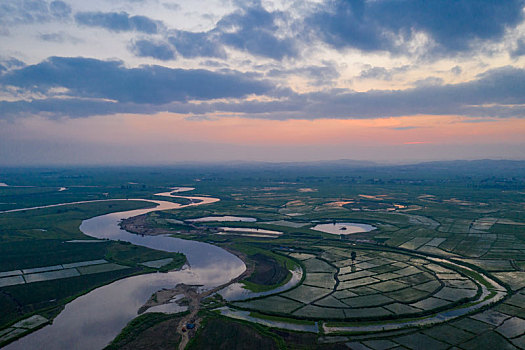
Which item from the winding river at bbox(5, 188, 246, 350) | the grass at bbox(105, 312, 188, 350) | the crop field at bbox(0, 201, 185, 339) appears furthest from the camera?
the crop field at bbox(0, 201, 185, 339)

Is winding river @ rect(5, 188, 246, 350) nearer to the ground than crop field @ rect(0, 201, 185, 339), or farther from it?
nearer to the ground

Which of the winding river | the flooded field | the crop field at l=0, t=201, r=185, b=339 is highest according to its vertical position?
the flooded field

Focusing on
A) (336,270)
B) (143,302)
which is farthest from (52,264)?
(336,270)

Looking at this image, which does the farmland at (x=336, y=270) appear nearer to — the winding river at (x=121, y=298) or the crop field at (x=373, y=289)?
the crop field at (x=373, y=289)

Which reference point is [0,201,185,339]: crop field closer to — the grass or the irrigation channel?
the irrigation channel

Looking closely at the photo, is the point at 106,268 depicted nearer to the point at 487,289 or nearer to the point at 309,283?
the point at 309,283

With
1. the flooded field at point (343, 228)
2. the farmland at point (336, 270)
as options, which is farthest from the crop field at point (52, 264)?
the flooded field at point (343, 228)

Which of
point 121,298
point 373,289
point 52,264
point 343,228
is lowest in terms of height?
point 121,298

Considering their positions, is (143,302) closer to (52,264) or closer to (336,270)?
(52,264)

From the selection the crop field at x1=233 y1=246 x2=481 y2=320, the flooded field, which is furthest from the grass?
the flooded field
